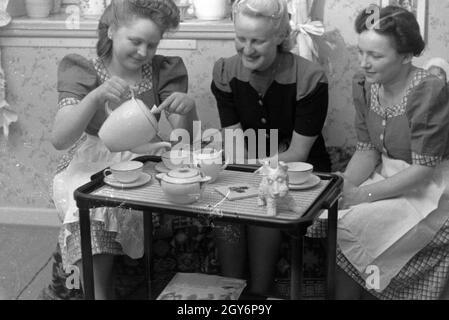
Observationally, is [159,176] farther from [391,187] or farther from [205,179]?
[391,187]

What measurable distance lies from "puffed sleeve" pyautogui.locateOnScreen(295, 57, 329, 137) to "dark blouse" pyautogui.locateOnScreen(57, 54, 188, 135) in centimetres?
32

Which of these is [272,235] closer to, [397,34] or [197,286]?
[197,286]

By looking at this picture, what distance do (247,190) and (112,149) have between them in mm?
358

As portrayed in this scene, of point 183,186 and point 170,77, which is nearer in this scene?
point 183,186

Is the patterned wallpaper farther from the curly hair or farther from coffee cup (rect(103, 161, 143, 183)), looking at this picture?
coffee cup (rect(103, 161, 143, 183))

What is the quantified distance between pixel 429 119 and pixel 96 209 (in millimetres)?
829

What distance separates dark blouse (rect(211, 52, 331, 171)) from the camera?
6.56 feet

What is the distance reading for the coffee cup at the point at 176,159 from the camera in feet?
5.54

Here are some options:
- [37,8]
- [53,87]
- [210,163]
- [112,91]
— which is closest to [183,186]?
[210,163]

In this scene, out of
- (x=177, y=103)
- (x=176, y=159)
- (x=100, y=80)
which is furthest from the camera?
(x=100, y=80)

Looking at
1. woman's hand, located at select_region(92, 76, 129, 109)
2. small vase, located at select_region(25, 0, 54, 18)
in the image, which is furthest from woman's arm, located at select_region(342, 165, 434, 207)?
small vase, located at select_region(25, 0, 54, 18)

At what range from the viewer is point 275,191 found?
56.1 inches

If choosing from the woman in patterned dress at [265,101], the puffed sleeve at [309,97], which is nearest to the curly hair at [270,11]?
the woman in patterned dress at [265,101]

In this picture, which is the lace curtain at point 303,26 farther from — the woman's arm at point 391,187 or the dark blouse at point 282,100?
the woman's arm at point 391,187
